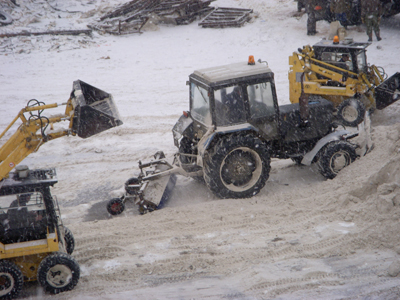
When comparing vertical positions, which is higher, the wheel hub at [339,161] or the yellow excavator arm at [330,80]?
the yellow excavator arm at [330,80]

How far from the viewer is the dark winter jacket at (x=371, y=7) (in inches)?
597

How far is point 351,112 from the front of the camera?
33.0 ft

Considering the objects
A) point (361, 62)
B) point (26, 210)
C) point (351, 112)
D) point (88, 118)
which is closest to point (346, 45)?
point (361, 62)

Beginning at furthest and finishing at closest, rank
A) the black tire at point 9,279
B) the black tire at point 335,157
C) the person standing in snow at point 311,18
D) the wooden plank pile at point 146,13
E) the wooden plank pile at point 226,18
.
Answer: the wooden plank pile at point 146,13, the wooden plank pile at point 226,18, the person standing in snow at point 311,18, the black tire at point 335,157, the black tire at point 9,279

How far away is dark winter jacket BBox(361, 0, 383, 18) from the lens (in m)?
15.2

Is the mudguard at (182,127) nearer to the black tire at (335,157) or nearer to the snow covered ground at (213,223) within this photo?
the snow covered ground at (213,223)

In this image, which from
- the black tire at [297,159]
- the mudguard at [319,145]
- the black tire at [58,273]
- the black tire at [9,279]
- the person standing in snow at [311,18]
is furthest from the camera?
the person standing in snow at [311,18]

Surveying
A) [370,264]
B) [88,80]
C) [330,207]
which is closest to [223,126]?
[330,207]

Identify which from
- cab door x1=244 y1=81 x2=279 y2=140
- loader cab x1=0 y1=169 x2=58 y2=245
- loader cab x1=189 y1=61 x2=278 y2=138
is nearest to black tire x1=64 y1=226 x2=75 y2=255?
loader cab x1=0 y1=169 x2=58 y2=245

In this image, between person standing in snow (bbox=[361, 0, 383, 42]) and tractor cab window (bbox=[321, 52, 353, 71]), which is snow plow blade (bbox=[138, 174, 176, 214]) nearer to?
tractor cab window (bbox=[321, 52, 353, 71])

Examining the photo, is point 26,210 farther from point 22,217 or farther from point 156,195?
point 156,195

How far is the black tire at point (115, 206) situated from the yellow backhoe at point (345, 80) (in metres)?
5.32

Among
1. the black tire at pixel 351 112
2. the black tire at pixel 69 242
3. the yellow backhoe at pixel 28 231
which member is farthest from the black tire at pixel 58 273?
the black tire at pixel 351 112

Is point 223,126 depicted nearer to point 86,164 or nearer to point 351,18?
point 86,164
